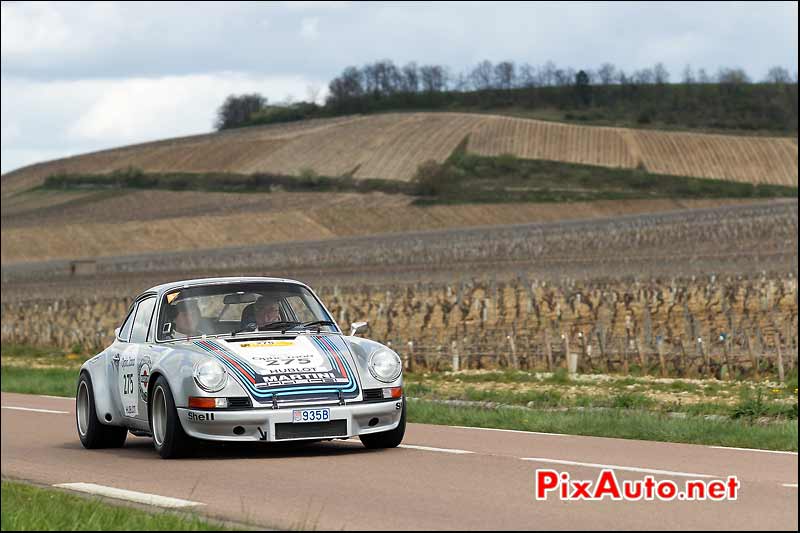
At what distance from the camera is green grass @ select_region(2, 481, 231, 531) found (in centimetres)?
845

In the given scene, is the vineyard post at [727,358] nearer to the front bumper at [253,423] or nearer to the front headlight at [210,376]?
the front bumper at [253,423]

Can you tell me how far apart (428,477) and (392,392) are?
73.8 inches

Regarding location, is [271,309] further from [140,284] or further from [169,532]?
[140,284]

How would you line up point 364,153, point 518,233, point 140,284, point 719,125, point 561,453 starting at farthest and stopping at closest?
1. point 719,125
2. point 364,153
3. point 518,233
4. point 140,284
5. point 561,453

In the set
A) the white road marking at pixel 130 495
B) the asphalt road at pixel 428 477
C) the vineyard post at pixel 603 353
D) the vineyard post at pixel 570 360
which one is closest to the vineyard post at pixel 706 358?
the vineyard post at pixel 603 353

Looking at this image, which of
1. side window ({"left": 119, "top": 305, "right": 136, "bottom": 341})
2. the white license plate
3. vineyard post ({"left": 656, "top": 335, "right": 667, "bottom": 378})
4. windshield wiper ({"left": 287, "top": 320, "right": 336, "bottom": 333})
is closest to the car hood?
the white license plate

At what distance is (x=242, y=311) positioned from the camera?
13.6 metres

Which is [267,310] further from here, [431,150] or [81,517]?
[431,150]

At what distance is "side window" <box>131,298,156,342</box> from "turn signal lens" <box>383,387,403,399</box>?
2649 millimetres

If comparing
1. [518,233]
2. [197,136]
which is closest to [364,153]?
[197,136]

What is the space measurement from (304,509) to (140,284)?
4913cm

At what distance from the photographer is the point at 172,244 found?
98.3m

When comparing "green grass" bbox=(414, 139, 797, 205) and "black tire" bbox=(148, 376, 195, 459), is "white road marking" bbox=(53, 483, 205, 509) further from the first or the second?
"green grass" bbox=(414, 139, 797, 205)

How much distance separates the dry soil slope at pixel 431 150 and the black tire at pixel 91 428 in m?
109
